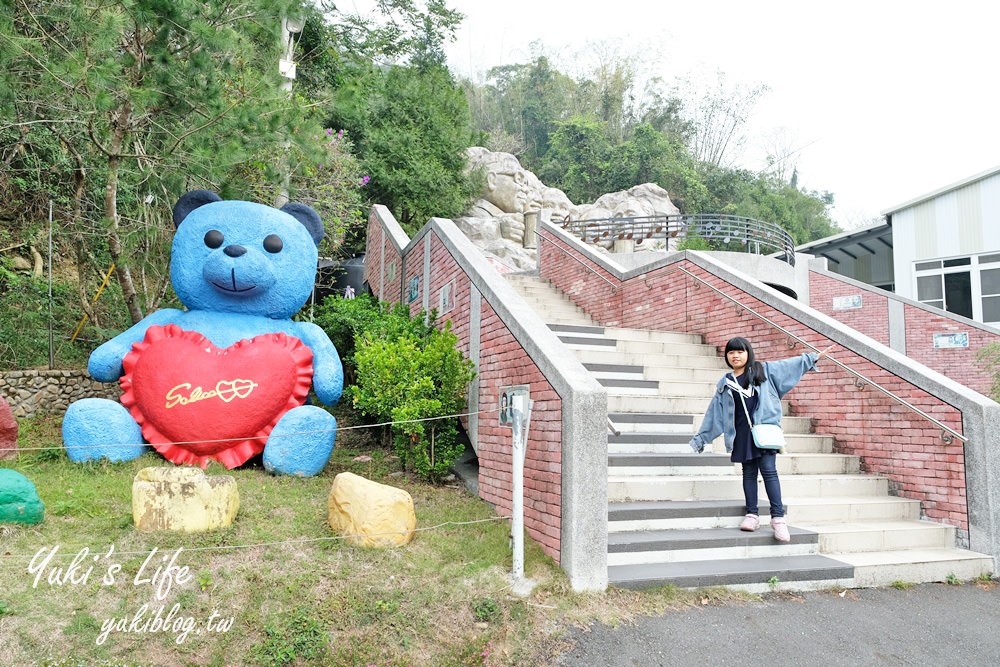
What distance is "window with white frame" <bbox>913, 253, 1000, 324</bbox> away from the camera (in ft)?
55.9

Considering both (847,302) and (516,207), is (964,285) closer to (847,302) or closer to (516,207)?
(847,302)

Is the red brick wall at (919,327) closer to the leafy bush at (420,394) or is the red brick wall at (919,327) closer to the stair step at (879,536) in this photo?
the stair step at (879,536)

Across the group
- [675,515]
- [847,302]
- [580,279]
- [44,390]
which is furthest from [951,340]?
[44,390]

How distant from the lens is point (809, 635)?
3773mm

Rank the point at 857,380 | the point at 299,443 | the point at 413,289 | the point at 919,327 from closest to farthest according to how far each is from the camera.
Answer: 1. the point at 299,443
2. the point at 857,380
3. the point at 413,289
4. the point at 919,327

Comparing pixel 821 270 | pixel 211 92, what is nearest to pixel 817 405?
pixel 211 92

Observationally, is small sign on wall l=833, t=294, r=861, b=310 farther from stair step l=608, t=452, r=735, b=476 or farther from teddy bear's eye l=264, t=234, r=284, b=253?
teddy bear's eye l=264, t=234, r=284, b=253

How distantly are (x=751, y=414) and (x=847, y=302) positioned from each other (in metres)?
13.2

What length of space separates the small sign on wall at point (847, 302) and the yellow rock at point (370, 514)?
581 inches

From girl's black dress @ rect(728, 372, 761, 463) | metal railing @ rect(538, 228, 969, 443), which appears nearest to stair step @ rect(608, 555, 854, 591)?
girl's black dress @ rect(728, 372, 761, 463)

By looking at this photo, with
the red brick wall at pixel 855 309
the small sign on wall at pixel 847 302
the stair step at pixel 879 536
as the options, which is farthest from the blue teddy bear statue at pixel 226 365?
the small sign on wall at pixel 847 302

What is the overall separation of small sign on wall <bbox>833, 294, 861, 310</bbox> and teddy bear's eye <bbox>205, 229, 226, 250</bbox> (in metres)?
14.7

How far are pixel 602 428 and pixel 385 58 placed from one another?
69.8 ft

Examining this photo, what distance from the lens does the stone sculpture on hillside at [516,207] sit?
2077 centimetres
